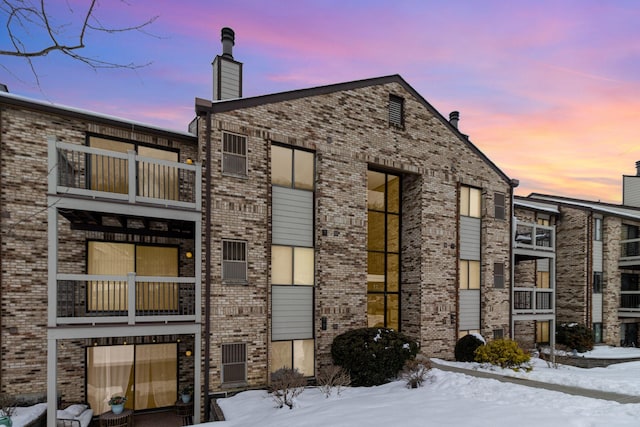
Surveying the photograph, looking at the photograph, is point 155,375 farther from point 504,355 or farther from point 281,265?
point 504,355

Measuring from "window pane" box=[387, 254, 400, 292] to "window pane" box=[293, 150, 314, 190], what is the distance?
17.7ft

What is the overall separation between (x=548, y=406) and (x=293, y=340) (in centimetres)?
732

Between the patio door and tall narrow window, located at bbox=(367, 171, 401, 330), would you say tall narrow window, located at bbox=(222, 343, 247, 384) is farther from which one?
tall narrow window, located at bbox=(367, 171, 401, 330)

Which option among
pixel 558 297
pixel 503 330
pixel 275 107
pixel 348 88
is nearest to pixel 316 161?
pixel 275 107

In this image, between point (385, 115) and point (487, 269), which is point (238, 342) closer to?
point (385, 115)

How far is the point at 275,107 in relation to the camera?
12.6 metres

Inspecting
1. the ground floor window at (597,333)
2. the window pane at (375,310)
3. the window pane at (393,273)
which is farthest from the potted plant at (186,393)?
the ground floor window at (597,333)

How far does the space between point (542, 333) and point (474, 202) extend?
10677mm

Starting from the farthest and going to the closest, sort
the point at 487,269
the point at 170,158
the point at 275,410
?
the point at 487,269
the point at 170,158
the point at 275,410

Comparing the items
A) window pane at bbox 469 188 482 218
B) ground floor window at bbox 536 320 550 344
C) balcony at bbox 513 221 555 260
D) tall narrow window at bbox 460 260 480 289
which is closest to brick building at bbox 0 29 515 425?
tall narrow window at bbox 460 260 480 289

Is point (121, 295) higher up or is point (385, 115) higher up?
point (385, 115)

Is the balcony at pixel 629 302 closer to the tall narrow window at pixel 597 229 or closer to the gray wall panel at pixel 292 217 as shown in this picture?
the tall narrow window at pixel 597 229

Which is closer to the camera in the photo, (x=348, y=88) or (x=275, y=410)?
(x=275, y=410)

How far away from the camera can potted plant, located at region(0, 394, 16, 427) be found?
8039 mm
